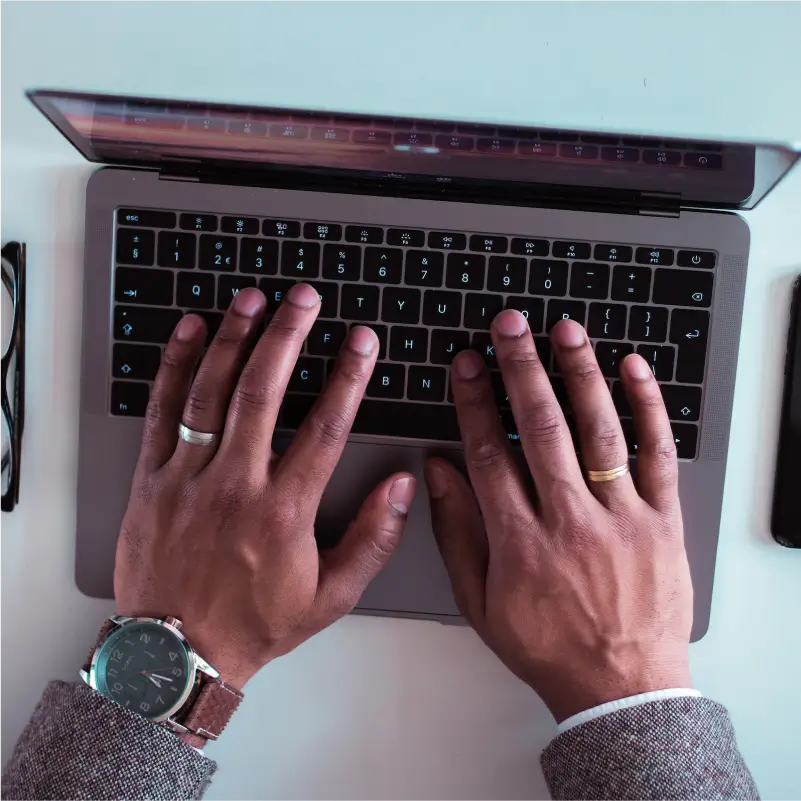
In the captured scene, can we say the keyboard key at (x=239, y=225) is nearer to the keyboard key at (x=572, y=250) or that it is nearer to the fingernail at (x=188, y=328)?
the fingernail at (x=188, y=328)

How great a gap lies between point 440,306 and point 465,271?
4cm

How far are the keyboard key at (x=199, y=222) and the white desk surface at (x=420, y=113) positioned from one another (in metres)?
0.12

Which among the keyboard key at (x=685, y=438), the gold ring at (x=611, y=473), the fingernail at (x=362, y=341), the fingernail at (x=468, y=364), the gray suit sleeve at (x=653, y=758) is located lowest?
the gray suit sleeve at (x=653, y=758)

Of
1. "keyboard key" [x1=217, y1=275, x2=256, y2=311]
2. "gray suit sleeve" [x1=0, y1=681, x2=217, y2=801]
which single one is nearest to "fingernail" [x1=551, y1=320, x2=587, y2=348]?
"keyboard key" [x1=217, y1=275, x2=256, y2=311]

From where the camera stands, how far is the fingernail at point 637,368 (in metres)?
0.66

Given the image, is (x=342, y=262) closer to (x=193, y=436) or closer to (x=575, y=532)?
(x=193, y=436)

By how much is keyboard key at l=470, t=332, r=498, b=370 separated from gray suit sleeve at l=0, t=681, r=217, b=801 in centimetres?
48

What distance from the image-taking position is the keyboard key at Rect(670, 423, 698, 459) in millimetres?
689

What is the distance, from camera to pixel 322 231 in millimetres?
670

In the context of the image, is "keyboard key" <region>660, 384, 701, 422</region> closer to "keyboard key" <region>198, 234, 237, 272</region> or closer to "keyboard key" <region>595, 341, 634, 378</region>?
"keyboard key" <region>595, 341, 634, 378</region>

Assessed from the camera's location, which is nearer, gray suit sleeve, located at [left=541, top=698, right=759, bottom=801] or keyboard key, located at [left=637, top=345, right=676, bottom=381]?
gray suit sleeve, located at [left=541, top=698, right=759, bottom=801]

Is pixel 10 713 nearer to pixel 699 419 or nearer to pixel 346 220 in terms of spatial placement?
pixel 346 220

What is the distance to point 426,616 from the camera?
0.71 m

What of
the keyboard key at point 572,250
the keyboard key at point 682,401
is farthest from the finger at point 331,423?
the keyboard key at point 682,401
